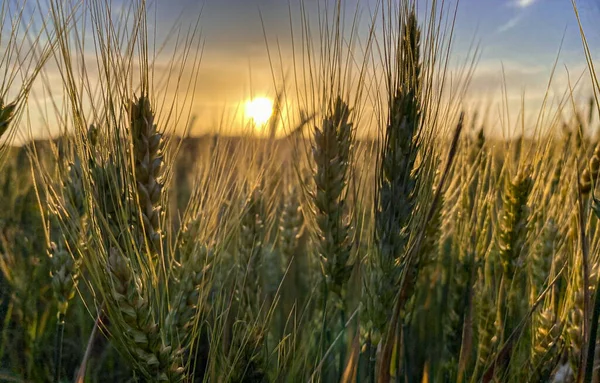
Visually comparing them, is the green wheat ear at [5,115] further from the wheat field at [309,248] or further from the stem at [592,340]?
the stem at [592,340]

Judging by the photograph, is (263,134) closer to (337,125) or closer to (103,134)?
(337,125)

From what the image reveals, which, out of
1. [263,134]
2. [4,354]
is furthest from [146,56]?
[4,354]

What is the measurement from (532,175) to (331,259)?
92cm

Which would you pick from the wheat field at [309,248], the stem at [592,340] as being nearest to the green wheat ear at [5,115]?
the wheat field at [309,248]

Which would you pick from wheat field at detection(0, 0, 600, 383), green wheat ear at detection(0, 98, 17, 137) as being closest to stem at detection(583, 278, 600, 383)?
wheat field at detection(0, 0, 600, 383)

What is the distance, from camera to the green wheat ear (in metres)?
1.90

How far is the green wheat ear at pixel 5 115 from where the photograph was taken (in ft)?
6.24

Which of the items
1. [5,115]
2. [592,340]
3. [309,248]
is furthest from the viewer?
[309,248]

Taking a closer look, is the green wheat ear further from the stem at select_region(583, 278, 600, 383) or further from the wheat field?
the stem at select_region(583, 278, 600, 383)

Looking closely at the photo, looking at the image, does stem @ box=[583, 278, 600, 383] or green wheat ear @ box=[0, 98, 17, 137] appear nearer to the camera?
stem @ box=[583, 278, 600, 383]

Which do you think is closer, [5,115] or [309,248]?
[5,115]

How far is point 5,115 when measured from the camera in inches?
75.4

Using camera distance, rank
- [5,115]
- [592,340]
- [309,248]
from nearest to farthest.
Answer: [592,340], [5,115], [309,248]

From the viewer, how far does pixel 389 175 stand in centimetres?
173
